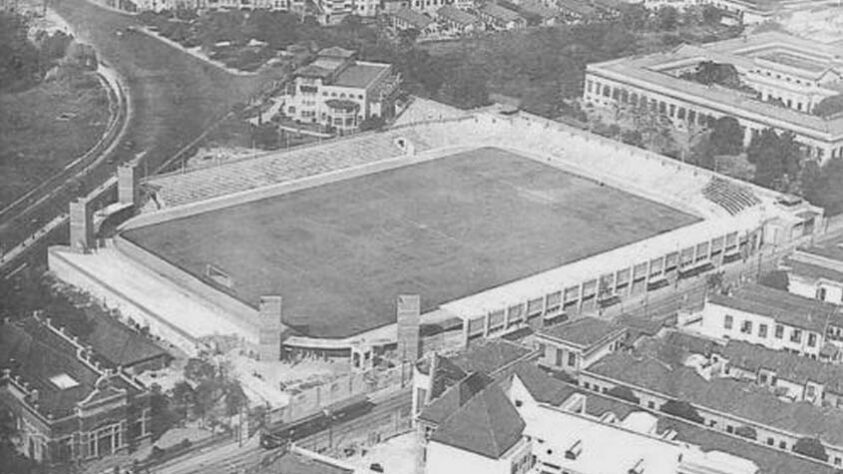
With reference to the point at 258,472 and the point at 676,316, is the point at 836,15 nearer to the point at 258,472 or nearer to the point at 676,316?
the point at 676,316

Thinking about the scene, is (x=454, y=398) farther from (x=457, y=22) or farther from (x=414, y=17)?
(x=457, y=22)

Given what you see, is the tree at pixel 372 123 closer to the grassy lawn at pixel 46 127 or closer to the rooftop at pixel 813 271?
the grassy lawn at pixel 46 127

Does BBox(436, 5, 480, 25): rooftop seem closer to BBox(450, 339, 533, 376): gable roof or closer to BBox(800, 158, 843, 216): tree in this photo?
BBox(800, 158, 843, 216): tree

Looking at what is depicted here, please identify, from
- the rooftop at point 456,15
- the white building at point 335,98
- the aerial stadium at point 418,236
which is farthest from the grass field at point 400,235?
the rooftop at point 456,15

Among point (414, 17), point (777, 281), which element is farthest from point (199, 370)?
point (414, 17)

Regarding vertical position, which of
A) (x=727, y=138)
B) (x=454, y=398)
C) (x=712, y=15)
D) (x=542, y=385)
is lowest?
(x=727, y=138)

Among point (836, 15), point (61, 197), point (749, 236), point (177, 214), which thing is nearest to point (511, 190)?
point (749, 236)
